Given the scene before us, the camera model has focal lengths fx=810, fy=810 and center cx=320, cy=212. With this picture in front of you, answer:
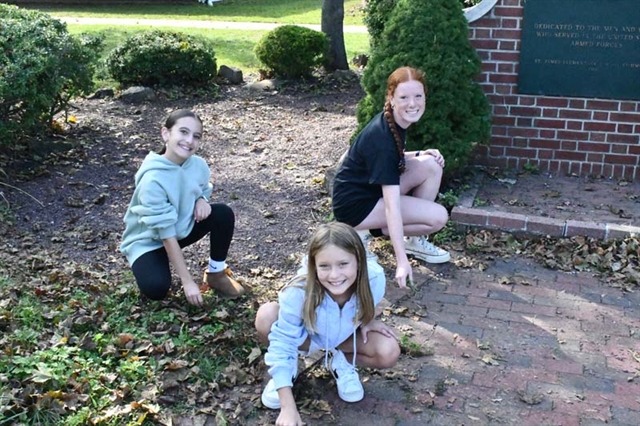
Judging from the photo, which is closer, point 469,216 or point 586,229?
point 586,229

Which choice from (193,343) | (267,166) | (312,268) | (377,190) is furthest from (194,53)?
(312,268)

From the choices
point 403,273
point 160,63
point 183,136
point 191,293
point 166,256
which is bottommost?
point 191,293

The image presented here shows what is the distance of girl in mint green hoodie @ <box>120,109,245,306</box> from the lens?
4.22 m

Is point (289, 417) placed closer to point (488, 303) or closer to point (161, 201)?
point (161, 201)

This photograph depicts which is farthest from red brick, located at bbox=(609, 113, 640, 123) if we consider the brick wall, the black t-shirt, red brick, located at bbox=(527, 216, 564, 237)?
the black t-shirt

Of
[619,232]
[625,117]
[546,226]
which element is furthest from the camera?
[625,117]

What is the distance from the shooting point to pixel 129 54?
9648mm

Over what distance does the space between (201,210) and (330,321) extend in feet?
4.16

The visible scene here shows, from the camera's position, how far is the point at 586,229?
5.38 meters

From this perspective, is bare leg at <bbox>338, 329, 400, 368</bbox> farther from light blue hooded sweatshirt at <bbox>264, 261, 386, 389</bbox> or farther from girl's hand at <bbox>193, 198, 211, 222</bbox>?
girl's hand at <bbox>193, 198, 211, 222</bbox>

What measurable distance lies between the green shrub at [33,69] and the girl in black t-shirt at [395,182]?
311 cm

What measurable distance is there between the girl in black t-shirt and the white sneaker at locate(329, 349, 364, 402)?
49 centimetres

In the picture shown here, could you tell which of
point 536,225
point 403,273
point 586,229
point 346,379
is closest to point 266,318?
point 346,379

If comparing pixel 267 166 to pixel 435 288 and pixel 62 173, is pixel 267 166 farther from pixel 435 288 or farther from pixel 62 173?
pixel 435 288
